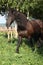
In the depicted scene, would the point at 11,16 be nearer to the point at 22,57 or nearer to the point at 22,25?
the point at 22,25

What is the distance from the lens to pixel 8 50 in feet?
44.9

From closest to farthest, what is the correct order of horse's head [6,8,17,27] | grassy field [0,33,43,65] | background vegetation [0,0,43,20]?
grassy field [0,33,43,65] < horse's head [6,8,17,27] < background vegetation [0,0,43,20]

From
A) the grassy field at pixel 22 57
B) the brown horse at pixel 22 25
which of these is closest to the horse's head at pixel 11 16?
the brown horse at pixel 22 25

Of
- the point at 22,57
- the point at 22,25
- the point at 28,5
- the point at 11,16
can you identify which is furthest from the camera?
the point at 28,5

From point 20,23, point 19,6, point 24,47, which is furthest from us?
point 19,6

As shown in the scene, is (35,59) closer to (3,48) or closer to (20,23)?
(20,23)

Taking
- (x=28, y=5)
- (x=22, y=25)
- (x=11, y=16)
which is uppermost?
(x=11, y=16)

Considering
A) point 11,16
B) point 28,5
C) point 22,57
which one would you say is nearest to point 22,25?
point 11,16

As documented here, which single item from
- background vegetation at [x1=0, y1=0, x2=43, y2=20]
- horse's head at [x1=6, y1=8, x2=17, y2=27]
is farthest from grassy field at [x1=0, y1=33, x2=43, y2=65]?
background vegetation at [x1=0, y1=0, x2=43, y2=20]

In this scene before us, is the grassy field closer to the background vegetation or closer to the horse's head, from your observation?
the horse's head

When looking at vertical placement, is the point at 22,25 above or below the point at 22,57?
above

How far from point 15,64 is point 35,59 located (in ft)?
4.76

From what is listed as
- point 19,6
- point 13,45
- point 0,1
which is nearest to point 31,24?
point 13,45

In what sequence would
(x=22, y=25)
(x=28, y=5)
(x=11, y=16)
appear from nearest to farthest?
(x=11, y=16) < (x=22, y=25) < (x=28, y=5)
